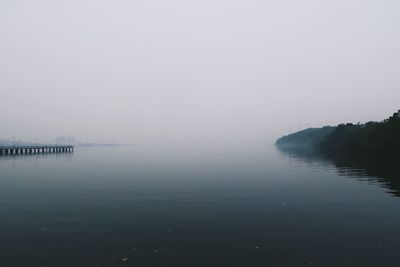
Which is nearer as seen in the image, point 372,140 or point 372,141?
point 372,141

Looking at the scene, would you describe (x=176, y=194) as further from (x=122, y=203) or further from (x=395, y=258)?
(x=395, y=258)

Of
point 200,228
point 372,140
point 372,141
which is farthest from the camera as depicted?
point 372,140

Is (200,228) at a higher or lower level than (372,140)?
lower

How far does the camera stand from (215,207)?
24922mm

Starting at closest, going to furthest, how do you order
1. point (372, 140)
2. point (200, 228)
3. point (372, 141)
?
point (200, 228) < point (372, 141) < point (372, 140)

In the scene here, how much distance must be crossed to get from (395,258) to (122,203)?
68.8 ft

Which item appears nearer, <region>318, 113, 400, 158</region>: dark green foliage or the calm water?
the calm water

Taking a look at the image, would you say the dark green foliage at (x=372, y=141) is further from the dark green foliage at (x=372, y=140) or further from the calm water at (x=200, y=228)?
the calm water at (x=200, y=228)

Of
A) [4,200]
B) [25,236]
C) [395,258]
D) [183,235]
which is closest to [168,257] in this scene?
[183,235]

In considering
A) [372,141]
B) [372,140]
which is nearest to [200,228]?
[372,141]

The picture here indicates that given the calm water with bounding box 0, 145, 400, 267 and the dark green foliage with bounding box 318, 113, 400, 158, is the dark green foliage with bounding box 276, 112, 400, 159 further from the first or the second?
the calm water with bounding box 0, 145, 400, 267

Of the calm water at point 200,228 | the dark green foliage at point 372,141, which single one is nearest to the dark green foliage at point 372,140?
the dark green foliage at point 372,141

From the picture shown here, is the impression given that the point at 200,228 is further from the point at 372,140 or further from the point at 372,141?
the point at 372,140

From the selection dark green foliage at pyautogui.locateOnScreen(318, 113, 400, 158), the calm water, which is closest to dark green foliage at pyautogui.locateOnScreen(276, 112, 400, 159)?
dark green foliage at pyautogui.locateOnScreen(318, 113, 400, 158)
